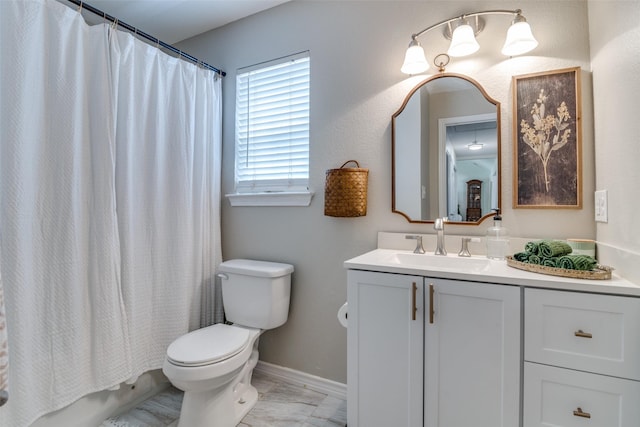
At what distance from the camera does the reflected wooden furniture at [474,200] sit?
5.16 feet

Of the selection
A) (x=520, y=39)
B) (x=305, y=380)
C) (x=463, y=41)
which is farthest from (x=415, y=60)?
(x=305, y=380)

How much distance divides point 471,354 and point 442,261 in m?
0.47

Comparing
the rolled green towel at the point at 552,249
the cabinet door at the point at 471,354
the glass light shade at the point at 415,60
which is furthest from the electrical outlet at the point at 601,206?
the glass light shade at the point at 415,60

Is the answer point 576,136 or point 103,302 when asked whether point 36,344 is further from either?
point 576,136

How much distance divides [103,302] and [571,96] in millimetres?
2417

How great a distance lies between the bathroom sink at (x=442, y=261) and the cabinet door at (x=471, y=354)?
258 mm

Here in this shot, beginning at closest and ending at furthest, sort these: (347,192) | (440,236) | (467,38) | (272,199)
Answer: (467,38) → (440,236) → (347,192) → (272,199)

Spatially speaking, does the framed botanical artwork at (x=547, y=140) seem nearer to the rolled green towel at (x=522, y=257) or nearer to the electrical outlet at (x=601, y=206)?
the electrical outlet at (x=601, y=206)

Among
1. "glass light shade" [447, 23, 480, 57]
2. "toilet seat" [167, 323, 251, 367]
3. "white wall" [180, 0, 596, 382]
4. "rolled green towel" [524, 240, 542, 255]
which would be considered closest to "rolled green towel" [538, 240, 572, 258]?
"rolled green towel" [524, 240, 542, 255]

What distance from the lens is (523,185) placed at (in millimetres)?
1469

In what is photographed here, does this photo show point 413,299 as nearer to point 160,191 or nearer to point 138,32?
point 160,191

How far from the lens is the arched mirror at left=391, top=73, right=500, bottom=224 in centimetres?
155

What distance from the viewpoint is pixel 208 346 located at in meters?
1.58

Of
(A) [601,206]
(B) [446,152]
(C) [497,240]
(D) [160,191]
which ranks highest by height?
(B) [446,152]
